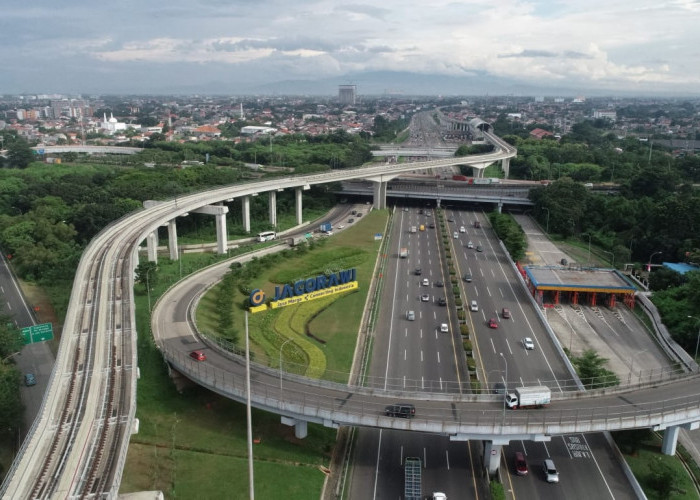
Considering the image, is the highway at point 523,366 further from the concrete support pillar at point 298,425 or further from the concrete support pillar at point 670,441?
the concrete support pillar at point 298,425

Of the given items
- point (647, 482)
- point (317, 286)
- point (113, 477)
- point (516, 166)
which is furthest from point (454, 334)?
point (516, 166)

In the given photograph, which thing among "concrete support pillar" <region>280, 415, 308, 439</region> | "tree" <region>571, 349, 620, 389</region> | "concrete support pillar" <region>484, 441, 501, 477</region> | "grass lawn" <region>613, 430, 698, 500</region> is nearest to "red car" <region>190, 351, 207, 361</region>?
"concrete support pillar" <region>280, 415, 308, 439</region>

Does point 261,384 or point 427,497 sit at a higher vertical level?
point 261,384

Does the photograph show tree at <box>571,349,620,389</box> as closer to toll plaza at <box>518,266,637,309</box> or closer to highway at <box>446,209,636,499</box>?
highway at <box>446,209,636,499</box>

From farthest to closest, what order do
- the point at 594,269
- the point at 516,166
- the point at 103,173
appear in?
the point at 516,166, the point at 103,173, the point at 594,269

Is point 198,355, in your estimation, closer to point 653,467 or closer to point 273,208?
point 653,467

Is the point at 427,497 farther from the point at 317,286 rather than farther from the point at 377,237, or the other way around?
the point at 377,237
